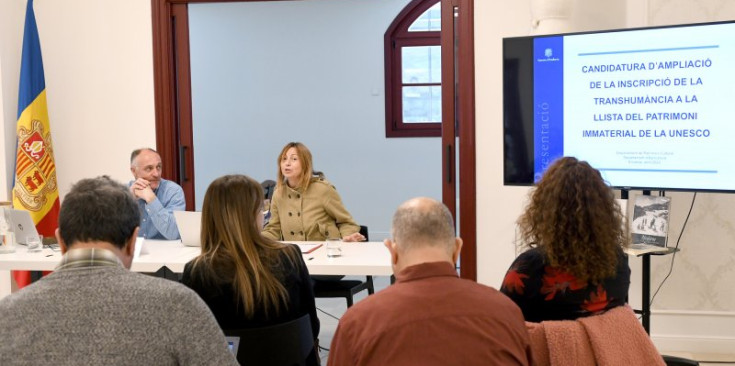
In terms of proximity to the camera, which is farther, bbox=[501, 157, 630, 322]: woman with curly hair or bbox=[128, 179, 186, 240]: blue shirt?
bbox=[128, 179, 186, 240]: blue shirt

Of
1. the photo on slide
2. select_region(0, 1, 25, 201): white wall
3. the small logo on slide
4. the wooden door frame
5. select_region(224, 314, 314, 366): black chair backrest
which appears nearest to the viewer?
select_region(224, 314, 314, 366): black chair backrest

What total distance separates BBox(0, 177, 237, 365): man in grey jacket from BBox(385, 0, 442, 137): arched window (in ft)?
21.2

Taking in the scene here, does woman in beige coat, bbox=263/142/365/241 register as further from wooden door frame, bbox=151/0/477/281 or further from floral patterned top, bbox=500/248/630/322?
floral patterned top, bbox=500/248/630/322

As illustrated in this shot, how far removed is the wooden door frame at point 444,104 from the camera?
5.00m

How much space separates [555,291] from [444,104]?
2963 millimetres

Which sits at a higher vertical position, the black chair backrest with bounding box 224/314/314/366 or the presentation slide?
the presentation slide

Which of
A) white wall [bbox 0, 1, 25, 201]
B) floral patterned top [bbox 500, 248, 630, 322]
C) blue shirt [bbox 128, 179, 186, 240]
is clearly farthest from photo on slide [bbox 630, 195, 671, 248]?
white wall [bbox 0, 1, 25, 201]

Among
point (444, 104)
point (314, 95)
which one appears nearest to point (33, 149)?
point (444, 104)

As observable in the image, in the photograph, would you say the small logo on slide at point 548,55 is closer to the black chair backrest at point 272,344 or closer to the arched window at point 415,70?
the black chair backrest at point 272,344

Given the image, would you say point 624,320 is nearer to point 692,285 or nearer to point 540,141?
point 540,141

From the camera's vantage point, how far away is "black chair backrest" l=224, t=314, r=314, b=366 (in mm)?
2383

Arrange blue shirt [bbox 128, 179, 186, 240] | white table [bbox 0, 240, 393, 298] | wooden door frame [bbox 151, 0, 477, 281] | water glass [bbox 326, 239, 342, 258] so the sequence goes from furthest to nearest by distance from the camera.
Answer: wooden door frame [bbox 151, 0, 477, 281], blue shirt [bbox 128, 179, 186, 240], water glass [bbox 326, 239, 342, 258], white table [bbox 0, 240, 393, 298]


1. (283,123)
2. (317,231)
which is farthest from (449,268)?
(283,123)

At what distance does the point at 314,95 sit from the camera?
8.25 m
